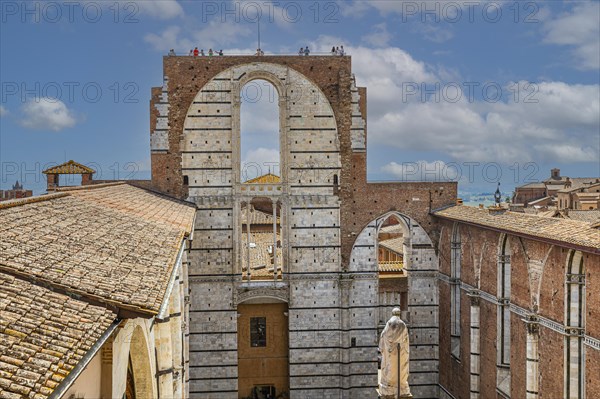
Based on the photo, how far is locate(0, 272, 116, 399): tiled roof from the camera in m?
4.18

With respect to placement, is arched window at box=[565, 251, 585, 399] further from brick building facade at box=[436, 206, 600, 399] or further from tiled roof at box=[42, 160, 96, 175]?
tiled roof at box=[42, 160, 96, 175]


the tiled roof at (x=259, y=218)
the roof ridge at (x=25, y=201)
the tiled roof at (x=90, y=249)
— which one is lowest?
the tiled roof at (x=259, y=218)

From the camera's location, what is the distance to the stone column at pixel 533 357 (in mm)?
15500

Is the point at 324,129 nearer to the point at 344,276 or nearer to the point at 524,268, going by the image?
the point at 344,276

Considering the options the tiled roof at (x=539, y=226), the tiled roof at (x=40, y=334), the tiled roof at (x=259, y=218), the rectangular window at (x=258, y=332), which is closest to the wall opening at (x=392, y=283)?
the tiled roof at (x=539, y=226)

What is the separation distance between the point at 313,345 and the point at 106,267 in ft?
51.7

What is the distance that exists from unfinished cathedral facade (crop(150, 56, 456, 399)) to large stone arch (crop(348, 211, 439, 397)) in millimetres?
34

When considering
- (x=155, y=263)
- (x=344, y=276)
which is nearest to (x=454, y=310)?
(x=344, y=276)

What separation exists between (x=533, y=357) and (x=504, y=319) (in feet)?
6.67

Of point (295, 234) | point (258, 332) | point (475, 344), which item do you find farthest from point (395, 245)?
point (475, 344)

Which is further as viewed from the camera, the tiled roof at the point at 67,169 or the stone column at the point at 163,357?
the tiled roof at the point at 67,169

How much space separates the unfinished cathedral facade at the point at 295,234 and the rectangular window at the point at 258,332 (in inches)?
1.6

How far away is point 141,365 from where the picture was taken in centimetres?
945

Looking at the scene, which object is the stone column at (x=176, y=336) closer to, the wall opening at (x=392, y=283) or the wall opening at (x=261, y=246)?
the wall opening at (x=261, y=246)
